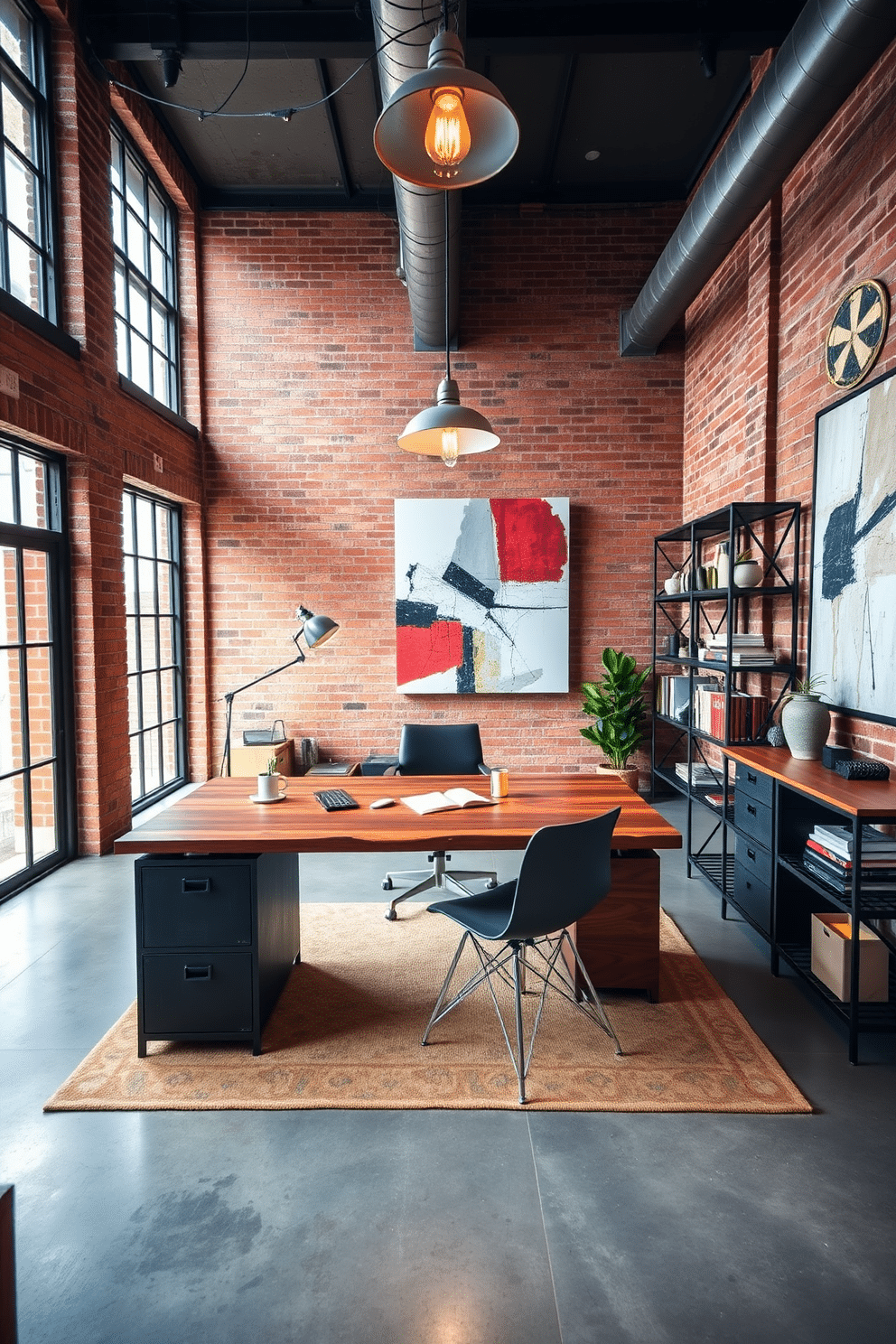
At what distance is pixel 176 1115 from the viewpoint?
2.27 metres

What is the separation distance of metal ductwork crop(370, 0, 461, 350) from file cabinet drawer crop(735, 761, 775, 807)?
10.3ft

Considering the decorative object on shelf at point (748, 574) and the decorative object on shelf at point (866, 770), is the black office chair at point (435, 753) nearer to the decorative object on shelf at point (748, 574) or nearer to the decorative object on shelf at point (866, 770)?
the decorative object on shelf at point (748, 574)

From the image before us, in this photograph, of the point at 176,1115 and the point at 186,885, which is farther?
the point at 186,885

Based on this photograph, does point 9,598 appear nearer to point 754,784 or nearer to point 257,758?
point 257,758

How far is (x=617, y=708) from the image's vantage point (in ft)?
18.9

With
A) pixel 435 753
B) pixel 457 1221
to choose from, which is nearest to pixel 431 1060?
pixel 457 1221

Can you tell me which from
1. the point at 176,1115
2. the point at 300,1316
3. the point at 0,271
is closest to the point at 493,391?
the point at 0,271

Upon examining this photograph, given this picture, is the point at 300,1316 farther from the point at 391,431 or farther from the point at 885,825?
the point at 391,431

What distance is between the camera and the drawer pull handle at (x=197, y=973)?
2549mm

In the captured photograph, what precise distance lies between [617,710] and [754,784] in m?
2.41

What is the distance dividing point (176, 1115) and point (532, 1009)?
127 centimetres

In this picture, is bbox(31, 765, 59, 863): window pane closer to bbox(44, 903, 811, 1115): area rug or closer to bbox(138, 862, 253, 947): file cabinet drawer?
bbox(44, 903, 811, 1115): area rug

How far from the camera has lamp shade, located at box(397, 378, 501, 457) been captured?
2.84 m

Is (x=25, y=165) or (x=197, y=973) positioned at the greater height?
(x=25, y=165)
